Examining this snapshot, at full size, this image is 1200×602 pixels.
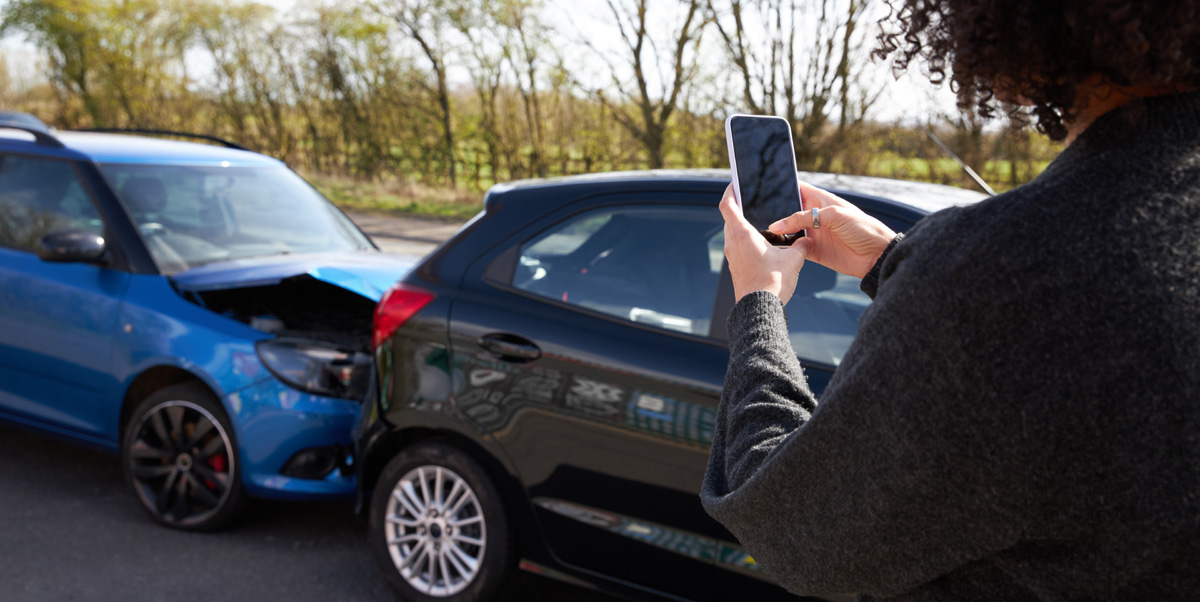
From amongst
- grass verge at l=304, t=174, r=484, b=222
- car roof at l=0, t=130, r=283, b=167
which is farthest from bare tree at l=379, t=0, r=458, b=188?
car roof at l=0, t=130, r=283, b=167

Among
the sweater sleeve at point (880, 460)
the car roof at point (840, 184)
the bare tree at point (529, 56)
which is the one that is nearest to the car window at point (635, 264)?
the car roof at point (840, 184)

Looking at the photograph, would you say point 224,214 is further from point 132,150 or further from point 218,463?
point 218,463

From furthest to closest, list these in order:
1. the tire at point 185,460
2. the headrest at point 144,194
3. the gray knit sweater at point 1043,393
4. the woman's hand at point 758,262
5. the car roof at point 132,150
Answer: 1. the car roof at point 132,150
2. the headrest at point 144,194
3. the tire at point 185,460
4. the woman's hand at point 758,262
5. the gray knit sweater at point 1043,393

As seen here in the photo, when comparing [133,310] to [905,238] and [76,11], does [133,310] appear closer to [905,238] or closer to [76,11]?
[905,238]

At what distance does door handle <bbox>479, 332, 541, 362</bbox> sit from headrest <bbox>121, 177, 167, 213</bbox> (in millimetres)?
2463

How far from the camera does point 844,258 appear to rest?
1.32m

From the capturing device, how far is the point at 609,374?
284 cm

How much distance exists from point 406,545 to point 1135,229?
2.95 meters

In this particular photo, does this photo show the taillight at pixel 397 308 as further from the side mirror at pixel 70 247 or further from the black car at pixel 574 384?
the side mirror at pixel 70 247

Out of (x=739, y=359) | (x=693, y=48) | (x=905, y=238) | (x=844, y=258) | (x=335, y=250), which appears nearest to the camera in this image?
(x=905, y=238)

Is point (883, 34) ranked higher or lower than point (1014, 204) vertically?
higher

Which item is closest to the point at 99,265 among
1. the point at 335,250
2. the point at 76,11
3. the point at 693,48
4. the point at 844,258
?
the point at 335,250

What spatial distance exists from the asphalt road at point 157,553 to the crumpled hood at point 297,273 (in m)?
1.05

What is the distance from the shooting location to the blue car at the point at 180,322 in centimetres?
380
